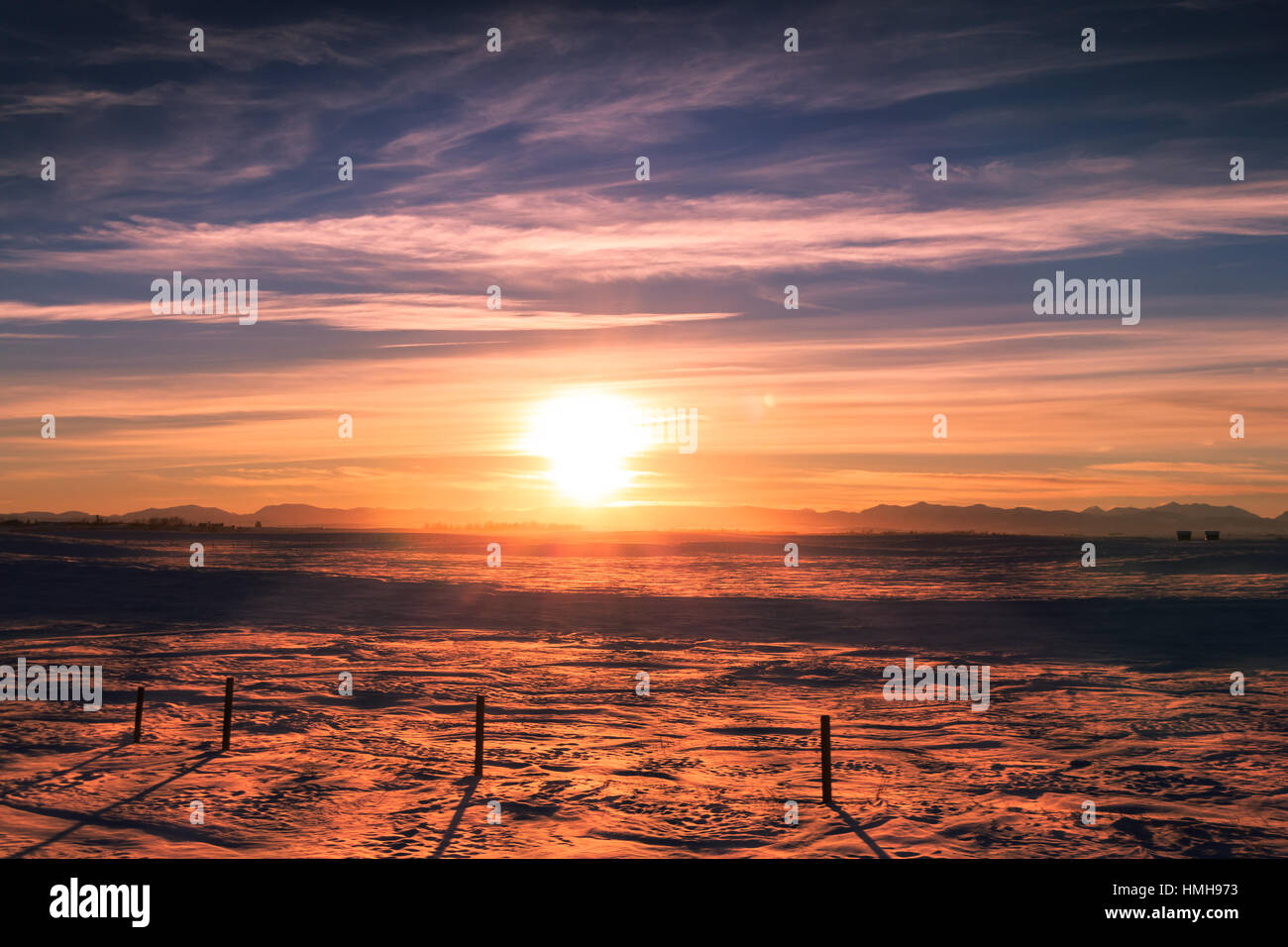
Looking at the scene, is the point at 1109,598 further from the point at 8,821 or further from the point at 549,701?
the point at 8,821

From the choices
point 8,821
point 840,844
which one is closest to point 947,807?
point 840,844

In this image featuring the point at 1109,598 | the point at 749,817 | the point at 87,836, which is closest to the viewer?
the point at 87,836

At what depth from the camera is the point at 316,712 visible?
23016 millimetres

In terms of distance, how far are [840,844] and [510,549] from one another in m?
89.1

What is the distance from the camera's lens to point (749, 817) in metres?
14.9

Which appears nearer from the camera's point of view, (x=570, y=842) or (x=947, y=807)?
(x=570, y=842)

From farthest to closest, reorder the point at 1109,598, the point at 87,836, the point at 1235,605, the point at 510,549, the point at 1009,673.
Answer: the point at 510,549
the point at 1109,598
the point at 1235,605
the point at 1009,673
the point at 87,836

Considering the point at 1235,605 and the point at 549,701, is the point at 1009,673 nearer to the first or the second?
the point at 549,701

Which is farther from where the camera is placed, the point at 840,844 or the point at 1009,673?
the point at 1009,673
